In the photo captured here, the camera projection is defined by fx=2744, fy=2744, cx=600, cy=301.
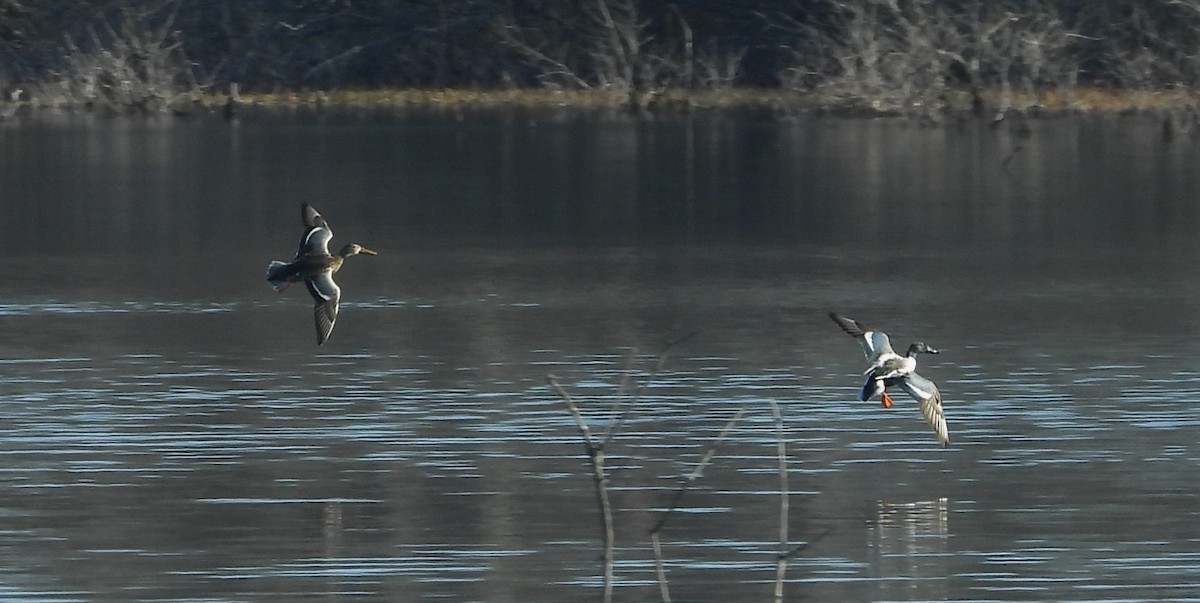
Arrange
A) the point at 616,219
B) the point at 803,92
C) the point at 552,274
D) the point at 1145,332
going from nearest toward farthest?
the point at 1145,332, the point at 552,274, the point at 616,219, the point at 803,92

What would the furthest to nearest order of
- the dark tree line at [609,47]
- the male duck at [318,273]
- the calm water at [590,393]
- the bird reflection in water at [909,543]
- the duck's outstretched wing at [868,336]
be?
the dark tree line at [609,47] → the male duck at [318,273] → the calm water at [590,393] → the bird reflection in water at [909,543] → the duck's outstretched wing at [868,336]

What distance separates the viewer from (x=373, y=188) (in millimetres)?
32938

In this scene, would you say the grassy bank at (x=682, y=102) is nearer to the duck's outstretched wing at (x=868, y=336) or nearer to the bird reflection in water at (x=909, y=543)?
the bird reflection in water at (x=909, y=543)

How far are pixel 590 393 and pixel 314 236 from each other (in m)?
2.44

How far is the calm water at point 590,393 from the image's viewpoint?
33.8ft

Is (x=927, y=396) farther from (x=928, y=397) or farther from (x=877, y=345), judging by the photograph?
(x=877, y=345)

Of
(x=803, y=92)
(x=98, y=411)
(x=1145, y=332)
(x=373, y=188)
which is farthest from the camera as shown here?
(x=803, y=92)

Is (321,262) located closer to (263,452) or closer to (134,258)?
(263,452)

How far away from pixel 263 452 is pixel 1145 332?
680cm

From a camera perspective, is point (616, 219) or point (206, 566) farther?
point (616, 219)

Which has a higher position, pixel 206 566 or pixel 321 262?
pixel 321 262

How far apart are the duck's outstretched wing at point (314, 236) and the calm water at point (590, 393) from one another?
0.95m

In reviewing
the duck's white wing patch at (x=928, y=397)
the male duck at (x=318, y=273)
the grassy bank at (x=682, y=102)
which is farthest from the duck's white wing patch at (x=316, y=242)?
the grassy bank at (x=682, y=102)

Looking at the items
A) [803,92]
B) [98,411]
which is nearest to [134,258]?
[98,411]
